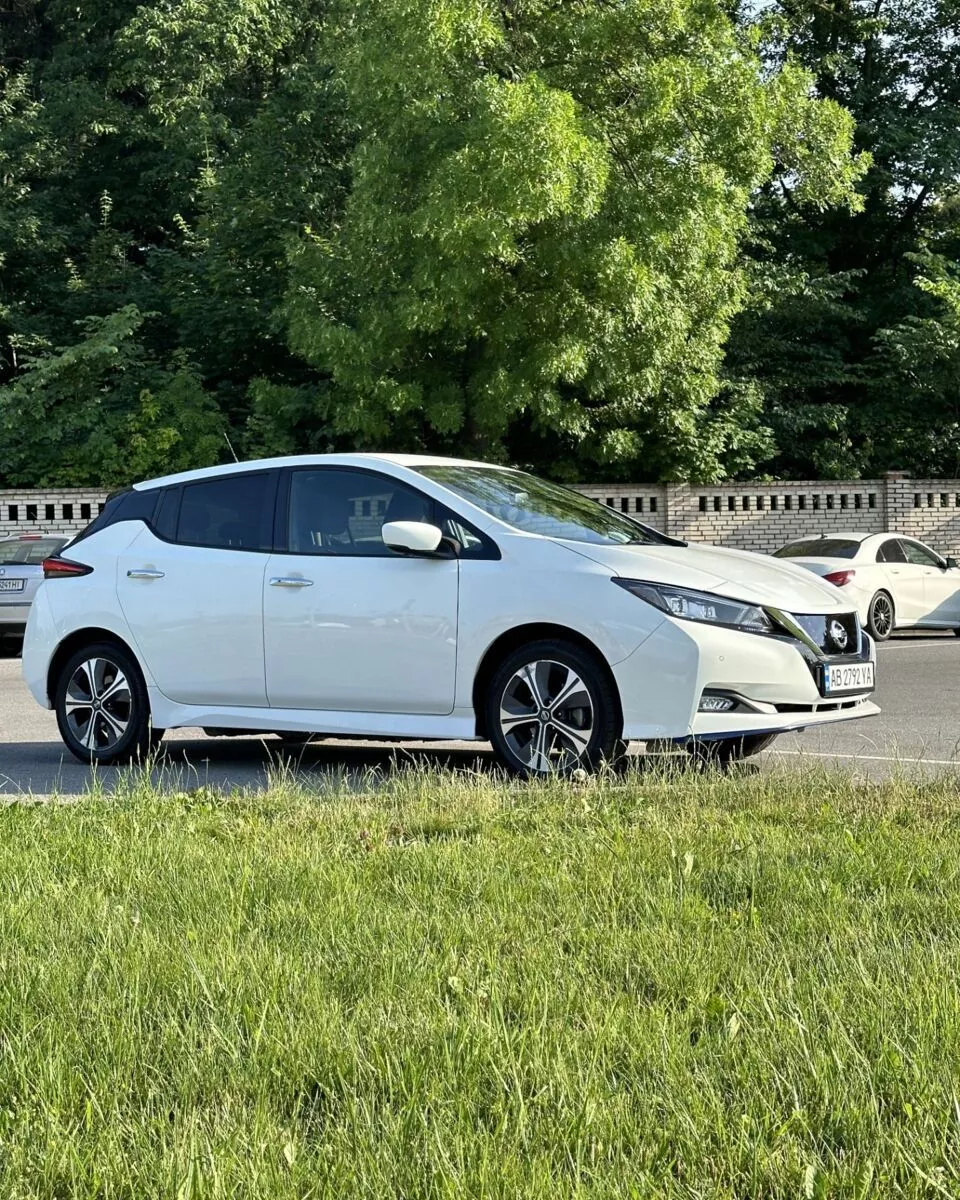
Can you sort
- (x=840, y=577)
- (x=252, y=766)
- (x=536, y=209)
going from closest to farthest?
(x=252, y=766) < (x=840, y=577) < (x=536, y=209)

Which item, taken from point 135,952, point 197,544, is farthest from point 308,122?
point 135,952

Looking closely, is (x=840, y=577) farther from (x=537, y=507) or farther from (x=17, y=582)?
(x=537, y=507)

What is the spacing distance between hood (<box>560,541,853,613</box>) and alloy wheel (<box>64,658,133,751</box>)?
2891 millimetres

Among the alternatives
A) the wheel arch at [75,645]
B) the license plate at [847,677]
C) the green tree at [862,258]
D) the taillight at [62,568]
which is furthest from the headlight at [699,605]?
the green tree at [862,258]

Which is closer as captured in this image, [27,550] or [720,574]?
[720,574]

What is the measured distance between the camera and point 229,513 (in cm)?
935

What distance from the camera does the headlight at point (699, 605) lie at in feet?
26.0

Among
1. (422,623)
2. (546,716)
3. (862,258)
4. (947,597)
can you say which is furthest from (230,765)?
(862,258)

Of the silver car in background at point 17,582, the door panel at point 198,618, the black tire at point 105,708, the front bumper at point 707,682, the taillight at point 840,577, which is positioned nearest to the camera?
the front bumper at point 707,682

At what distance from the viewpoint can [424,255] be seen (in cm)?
2208

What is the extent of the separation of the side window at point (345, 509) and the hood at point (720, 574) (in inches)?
39.6

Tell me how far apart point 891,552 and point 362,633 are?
542 inches

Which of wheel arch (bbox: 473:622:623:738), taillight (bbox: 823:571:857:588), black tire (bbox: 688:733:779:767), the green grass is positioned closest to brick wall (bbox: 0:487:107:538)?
taillight (bbox: 823:571:857:588)

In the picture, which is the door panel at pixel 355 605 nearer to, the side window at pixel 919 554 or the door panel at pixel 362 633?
the door panel at pixel 362 633
